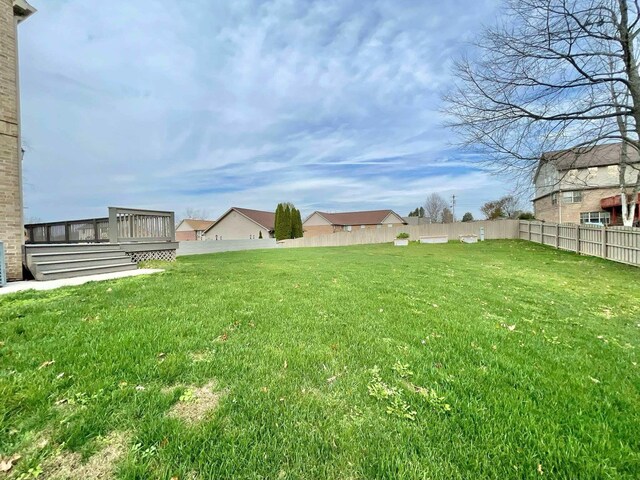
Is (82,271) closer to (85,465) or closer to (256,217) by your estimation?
(85,465)

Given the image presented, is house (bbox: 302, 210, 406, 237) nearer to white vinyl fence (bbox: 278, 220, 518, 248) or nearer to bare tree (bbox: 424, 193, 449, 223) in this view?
bare tree (bbox: 424, 193, 449, 223)

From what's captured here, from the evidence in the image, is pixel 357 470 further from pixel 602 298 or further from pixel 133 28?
pixel 133 28

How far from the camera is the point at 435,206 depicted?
67.9m

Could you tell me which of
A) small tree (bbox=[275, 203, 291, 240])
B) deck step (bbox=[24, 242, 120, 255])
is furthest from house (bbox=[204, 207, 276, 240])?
deck step (bbox=[24, 242, 120, 255])

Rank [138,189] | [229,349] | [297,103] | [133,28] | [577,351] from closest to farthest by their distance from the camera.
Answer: [229,349] < [577,351] < [133,28] < [297,103] < [138,189]

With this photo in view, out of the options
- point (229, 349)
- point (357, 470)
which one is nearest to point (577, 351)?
point (357, 470)

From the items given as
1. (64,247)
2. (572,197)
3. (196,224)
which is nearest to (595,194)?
(572,197)

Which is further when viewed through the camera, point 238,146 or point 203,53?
point 238,146

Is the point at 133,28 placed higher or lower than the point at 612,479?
higher

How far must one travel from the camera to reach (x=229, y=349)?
2969 mm

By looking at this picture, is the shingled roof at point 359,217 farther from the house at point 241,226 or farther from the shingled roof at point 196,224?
the shingled roof at point 196,224

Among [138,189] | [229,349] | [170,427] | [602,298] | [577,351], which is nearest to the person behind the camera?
[170,427]

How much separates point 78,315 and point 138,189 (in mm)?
26332

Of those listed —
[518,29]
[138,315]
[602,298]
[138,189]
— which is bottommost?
[602,298]
